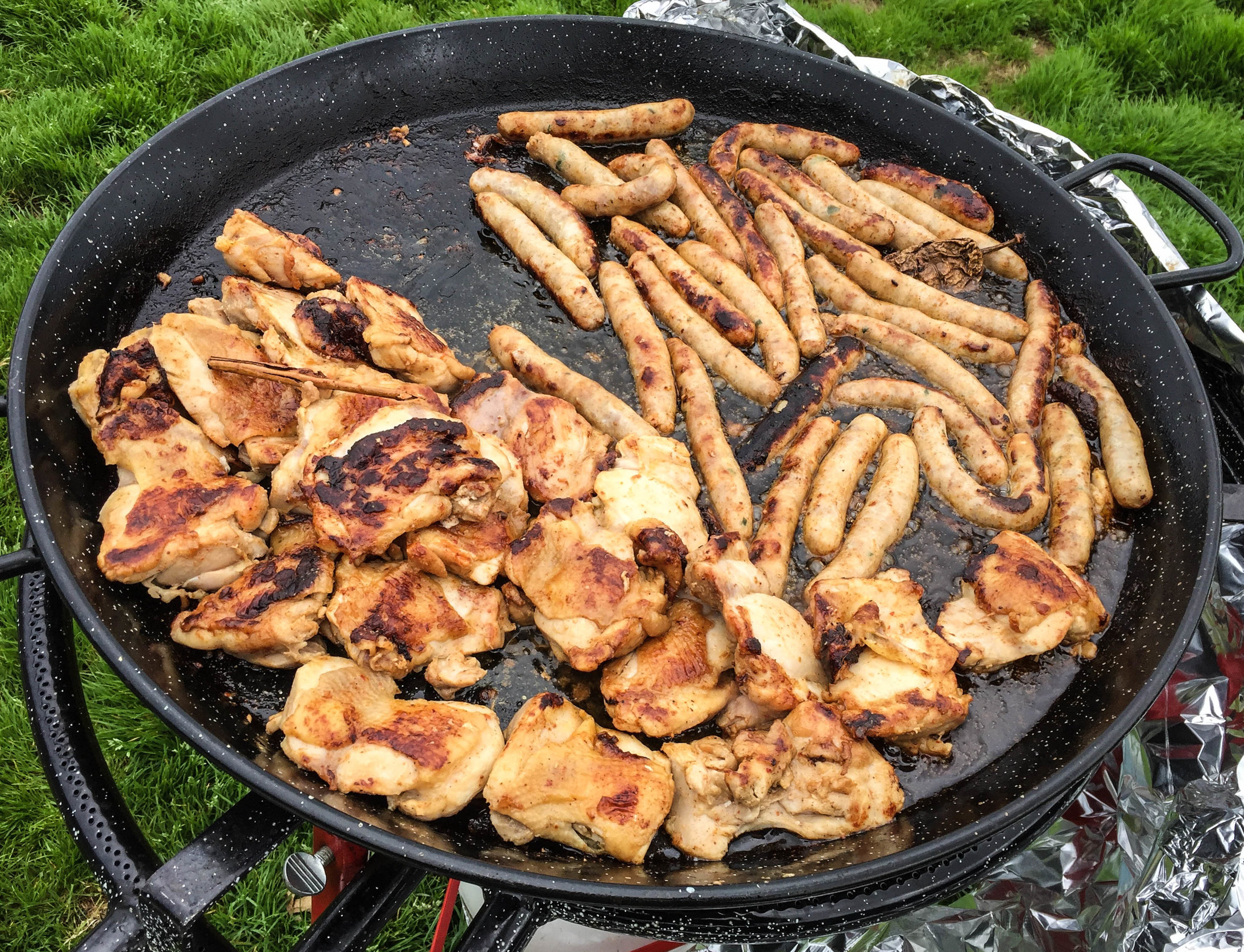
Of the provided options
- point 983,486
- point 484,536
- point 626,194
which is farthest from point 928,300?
point 484,536

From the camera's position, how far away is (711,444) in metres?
3.21

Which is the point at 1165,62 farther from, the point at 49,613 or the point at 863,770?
the point at 49,613

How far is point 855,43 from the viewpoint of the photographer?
705cm

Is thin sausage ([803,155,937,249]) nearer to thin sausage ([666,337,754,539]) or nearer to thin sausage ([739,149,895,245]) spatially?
thin sausage ([739,149,895,245])

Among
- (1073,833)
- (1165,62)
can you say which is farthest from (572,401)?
(1165,62)

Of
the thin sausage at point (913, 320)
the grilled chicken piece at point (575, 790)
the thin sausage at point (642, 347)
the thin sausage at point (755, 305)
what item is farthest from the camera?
the thin sausage at point (913, 320)

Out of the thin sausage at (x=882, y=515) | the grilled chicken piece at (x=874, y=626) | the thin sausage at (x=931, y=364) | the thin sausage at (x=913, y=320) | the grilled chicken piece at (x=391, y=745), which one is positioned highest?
the thin sausage at (x=913, y=320)

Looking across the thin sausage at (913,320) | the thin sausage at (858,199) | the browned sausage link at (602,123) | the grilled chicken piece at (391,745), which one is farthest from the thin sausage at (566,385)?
the thin sausage at (858,199)

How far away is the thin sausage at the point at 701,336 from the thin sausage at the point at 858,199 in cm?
105

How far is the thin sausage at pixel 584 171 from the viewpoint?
4.02 meters

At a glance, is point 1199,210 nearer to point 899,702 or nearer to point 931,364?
point 931,364

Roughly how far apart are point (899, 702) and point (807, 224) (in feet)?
7.48

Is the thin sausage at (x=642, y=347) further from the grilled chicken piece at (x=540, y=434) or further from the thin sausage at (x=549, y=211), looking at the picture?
Answer: the grilled chicken piece at (x=540, y=434)

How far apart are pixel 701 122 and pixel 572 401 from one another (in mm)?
2137
